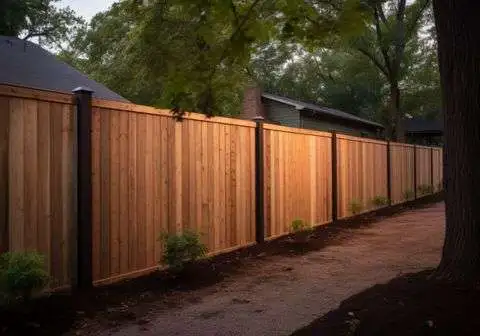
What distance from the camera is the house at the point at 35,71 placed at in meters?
9.63

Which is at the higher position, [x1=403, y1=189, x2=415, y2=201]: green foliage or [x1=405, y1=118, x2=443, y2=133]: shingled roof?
[x1=405, y1=118, x2=443, y2=133]: shingled roof

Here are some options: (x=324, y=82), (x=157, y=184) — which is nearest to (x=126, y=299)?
(x=157, y=184)

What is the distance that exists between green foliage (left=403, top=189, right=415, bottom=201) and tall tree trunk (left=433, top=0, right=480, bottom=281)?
12.9 metres

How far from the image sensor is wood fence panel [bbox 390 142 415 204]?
1525cm

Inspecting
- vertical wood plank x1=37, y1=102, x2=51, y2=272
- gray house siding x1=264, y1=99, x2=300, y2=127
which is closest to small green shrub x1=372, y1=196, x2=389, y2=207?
vertical wood plank x1=37, y1=102, x2=51, y2=272

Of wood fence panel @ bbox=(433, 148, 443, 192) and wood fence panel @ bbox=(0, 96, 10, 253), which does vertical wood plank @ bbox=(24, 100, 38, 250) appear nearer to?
wood fence panel @ bbox=(0, 96, 10, 253)

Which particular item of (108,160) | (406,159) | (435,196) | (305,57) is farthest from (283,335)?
(305,57)

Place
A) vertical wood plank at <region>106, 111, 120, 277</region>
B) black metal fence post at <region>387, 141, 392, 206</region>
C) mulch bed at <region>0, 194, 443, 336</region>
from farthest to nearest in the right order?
black metal fence post at <region>387, 141, 392, 206</region>, vertical wood plank at <region>106, 111, 120, 277</region>, mulch bed at <region>0, 194, 443, 336</region>

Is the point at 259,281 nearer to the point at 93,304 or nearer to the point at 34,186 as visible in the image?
the point at 93,304

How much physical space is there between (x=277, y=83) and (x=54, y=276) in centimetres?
3969

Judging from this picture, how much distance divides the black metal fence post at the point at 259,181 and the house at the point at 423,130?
29.6m

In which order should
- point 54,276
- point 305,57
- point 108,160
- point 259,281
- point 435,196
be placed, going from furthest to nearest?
point 305,57, point 435,196, point 259,281, point 108,160, point 54,276

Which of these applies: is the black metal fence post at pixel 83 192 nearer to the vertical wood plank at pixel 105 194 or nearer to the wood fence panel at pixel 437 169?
the vertical wood plank at pixel 105 194

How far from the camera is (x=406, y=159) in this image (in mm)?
16547
